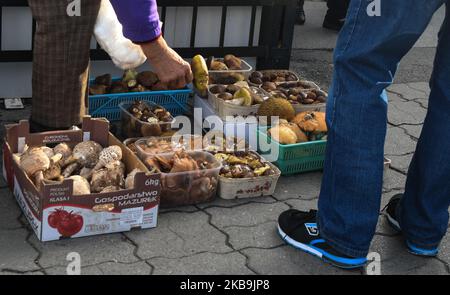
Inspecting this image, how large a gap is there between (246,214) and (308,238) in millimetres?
391

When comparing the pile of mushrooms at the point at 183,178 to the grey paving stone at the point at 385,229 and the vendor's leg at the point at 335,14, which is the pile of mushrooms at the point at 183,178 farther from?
the vendor's leg at the point at 335,14

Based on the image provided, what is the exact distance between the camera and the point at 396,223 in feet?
11.1

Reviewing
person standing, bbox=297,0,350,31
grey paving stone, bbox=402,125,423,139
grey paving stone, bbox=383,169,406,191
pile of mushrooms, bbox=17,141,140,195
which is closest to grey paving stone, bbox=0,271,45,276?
pile of mushrooms, bbox=17,141,140,195

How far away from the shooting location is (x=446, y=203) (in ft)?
10.2

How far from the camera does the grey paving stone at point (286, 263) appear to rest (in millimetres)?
3033

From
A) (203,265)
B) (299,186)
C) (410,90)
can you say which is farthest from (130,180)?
(410,90)

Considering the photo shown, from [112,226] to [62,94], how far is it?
70 cm

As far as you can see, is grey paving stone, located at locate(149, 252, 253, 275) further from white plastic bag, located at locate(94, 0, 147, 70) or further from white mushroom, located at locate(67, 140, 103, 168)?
white plastic bag, located at locate(94, 0, 147, 70)

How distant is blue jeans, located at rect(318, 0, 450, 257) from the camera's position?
104 inches

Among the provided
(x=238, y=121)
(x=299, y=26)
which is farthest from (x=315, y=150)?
(x=299, y=26)

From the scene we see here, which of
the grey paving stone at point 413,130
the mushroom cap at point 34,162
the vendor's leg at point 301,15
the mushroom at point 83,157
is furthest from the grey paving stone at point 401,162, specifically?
the vendor's leg at point 301,15

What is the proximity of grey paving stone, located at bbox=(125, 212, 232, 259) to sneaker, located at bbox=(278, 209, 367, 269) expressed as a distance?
25cm

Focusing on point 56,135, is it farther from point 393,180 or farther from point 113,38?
point 393,180

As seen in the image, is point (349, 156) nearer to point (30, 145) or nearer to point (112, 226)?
point (112, 226)
